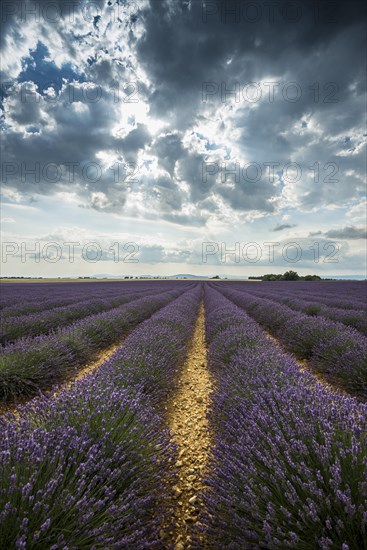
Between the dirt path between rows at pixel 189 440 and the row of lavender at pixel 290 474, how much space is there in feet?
0.65

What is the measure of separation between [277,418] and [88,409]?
1.40m

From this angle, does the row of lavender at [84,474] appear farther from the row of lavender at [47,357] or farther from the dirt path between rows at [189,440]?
the row of lavender at [47,357]

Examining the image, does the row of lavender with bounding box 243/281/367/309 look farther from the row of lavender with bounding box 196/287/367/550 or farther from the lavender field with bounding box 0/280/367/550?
the row of lavender with bounding box 196/287/367/550

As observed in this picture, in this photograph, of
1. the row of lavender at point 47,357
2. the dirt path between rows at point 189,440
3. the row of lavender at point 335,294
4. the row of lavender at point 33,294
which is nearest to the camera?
the dirt path between rows at point 189,440

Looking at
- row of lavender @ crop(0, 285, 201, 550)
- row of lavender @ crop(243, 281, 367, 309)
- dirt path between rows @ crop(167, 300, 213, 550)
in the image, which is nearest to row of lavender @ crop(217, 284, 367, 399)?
dirt path between rows @ crop(167, 300, 213, 550)

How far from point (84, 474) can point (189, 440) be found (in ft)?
4.84

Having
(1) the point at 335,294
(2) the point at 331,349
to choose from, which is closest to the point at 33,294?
(2) the point at 331,349

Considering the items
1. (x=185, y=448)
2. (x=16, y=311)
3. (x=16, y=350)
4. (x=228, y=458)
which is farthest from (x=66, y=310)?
(x=228, y=458)

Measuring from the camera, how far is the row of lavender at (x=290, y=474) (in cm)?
110

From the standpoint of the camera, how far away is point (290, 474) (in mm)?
1302

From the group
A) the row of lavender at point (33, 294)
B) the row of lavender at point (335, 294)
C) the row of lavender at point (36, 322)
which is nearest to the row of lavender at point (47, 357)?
the row of lavender at point (36, 322)

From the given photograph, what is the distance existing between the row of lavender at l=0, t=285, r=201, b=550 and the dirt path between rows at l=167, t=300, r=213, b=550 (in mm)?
130

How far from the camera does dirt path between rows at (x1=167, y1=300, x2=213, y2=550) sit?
5.45 ft

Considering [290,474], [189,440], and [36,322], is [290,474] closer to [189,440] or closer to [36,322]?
[189,440]
